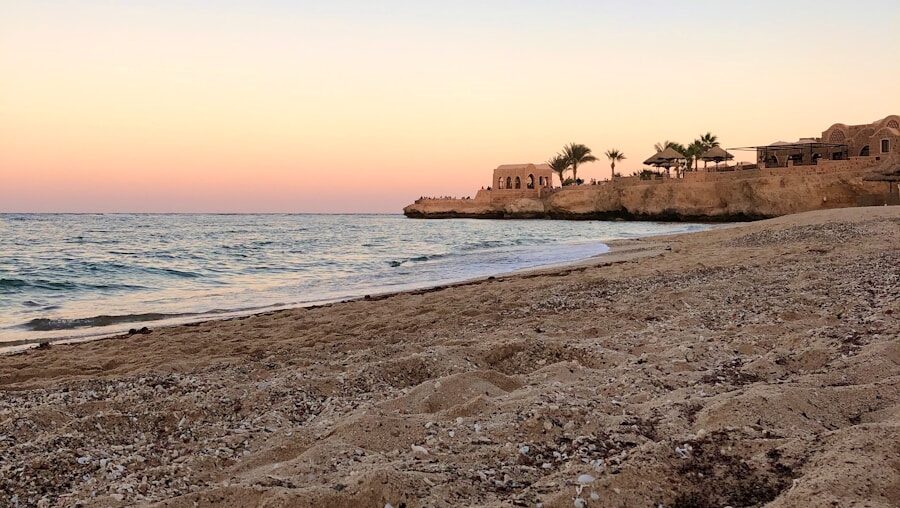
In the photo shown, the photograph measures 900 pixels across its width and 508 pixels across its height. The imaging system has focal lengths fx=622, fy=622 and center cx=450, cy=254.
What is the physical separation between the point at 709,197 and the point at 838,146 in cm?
1070

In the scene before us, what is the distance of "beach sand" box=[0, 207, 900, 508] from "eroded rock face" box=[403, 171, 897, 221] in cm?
3111

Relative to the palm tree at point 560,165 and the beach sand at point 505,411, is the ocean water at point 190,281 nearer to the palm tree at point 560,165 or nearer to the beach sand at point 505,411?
the beach sand at point 505,411

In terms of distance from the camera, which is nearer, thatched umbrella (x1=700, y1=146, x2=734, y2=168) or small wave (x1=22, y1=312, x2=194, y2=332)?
small wave (x1=22, y1=312, x2=194, y2=332)

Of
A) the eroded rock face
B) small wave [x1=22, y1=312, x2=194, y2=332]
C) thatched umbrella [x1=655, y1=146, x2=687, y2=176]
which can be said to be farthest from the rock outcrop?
small wave [x1=22, y1=312, x2=194, y2=332]

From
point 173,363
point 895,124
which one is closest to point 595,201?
point 895,124

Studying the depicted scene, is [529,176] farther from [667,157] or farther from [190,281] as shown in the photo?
[190,281]

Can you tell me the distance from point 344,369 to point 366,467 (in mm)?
2851

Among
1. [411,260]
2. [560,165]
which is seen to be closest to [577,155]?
[560,165]

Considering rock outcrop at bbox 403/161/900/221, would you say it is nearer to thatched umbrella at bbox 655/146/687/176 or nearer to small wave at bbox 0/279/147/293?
thatched umbrella at bbox 655/146/687/176

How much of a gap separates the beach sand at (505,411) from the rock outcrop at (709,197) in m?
30.8

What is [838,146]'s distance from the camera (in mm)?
49625

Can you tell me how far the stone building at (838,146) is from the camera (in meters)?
44.7

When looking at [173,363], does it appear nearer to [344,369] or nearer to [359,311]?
[344,369]

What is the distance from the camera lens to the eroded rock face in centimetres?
4497
